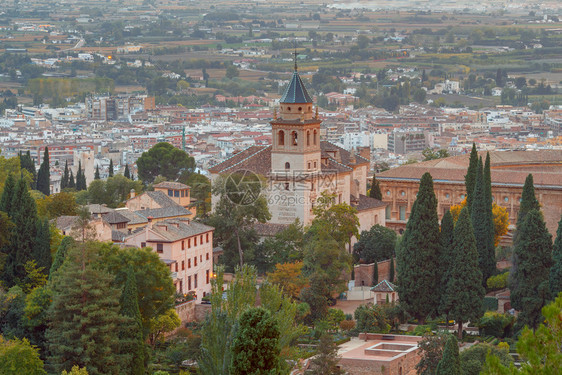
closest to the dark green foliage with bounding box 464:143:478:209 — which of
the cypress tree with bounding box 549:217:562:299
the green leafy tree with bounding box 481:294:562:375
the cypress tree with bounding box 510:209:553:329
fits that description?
the cypress tree with bounding box 510:209:553:329

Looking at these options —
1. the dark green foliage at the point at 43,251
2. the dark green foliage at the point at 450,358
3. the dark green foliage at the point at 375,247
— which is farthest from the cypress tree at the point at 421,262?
the dark green foliage at the point at 43,251

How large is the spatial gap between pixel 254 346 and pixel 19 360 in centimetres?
786

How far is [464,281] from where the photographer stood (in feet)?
130

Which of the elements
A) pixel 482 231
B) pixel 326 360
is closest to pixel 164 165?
pixel 482 231

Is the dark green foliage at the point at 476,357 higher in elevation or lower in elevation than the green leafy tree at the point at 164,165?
lower

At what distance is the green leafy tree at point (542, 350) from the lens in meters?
22.3

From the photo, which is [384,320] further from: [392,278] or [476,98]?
[476,98]

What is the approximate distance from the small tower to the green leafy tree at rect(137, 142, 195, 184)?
15981 millimetres

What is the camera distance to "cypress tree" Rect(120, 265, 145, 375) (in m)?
33.4

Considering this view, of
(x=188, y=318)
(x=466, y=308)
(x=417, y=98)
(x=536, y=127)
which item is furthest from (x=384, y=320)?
(x=417, y=98)

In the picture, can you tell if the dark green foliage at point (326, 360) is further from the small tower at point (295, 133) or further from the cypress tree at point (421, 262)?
the small tower at point (295, 133)

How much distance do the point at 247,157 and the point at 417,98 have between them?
110 meters

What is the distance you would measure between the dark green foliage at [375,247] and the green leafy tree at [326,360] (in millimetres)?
13942

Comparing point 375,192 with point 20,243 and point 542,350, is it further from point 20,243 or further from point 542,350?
point 542,350
